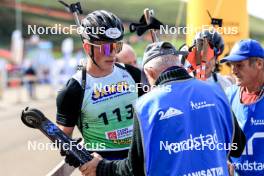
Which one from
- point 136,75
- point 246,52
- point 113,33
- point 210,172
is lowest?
point 210,172

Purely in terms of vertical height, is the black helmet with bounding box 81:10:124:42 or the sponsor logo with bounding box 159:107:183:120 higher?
the black helmet with bounding box 81:10:124:42

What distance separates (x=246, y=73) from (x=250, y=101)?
0.22m

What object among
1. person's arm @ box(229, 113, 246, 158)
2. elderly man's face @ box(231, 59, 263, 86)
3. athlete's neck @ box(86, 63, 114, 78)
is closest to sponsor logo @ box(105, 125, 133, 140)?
athlete's neck @ box(86, 63, 114, 78)

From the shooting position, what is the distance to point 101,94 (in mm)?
3783

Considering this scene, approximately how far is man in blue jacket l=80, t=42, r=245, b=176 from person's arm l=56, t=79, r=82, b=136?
91cm

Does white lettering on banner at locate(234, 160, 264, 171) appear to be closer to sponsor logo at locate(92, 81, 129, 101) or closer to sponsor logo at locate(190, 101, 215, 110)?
sponsor logo at locate(92, 81, 129, 101)

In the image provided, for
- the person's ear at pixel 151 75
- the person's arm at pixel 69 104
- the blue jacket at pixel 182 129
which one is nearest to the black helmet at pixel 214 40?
the person's arm at pixel 69 104

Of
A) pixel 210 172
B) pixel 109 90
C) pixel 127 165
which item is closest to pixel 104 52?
pixel 109 90

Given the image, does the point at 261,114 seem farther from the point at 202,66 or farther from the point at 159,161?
the point at 159,161

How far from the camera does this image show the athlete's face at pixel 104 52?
3729 millimetres

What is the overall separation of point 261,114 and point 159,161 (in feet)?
5.25

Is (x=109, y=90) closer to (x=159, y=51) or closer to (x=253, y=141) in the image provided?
(x=159, y=51)

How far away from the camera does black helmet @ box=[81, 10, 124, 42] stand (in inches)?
146

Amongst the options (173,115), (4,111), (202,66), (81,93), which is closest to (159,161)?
(173,115)
